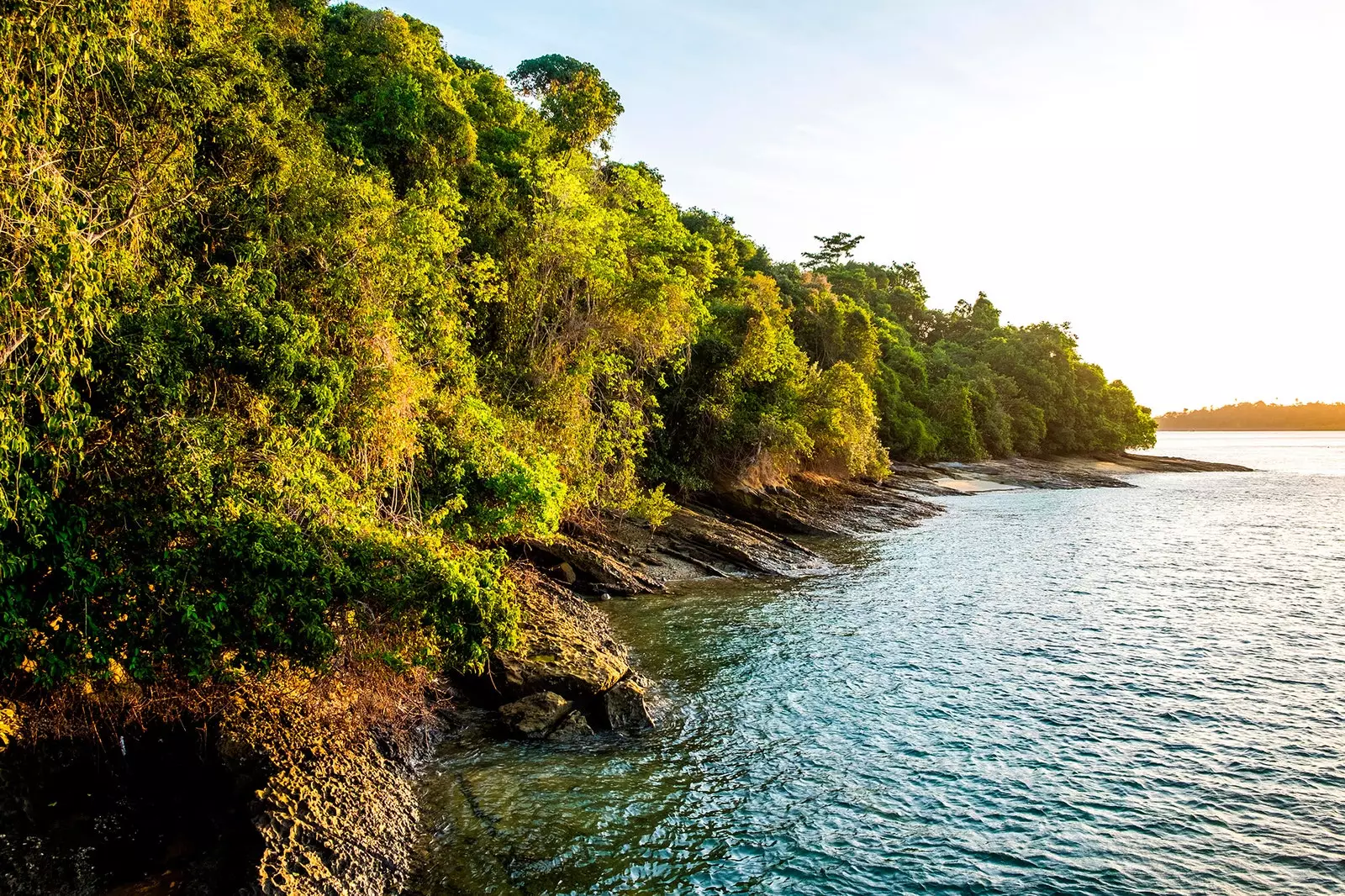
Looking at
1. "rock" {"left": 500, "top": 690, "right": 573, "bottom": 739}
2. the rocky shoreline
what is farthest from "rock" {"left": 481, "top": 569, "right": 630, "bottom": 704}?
"rock" {"left": 500, "top": 690, "right": 573, "bottom": 739}

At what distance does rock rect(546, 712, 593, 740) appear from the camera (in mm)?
14930

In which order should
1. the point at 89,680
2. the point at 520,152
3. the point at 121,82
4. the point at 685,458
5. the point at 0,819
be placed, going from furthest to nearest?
the point at 685,458
the point at 520,152
the point at 121,82
the point at 89,680
the point at 0,819

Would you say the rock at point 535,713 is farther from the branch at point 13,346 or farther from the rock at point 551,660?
the branch at point 13,346

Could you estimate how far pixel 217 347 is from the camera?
12078mm

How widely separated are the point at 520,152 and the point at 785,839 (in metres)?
29.9

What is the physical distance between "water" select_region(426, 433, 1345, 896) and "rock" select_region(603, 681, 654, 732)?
0.49m

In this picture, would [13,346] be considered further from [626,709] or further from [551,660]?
[626,709]

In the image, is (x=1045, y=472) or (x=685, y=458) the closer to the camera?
(x=685, y=458)

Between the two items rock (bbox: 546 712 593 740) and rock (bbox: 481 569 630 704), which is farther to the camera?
rock (bbox: 481 569 630 704)

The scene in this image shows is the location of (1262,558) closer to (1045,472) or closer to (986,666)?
(986,666)

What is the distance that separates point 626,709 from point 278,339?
10157mm

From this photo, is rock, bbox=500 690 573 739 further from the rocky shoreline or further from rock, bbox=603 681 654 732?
rock, bbox=603 681 654 732

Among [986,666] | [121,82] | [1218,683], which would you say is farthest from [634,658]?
[121,82]

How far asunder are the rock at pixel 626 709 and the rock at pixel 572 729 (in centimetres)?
55
